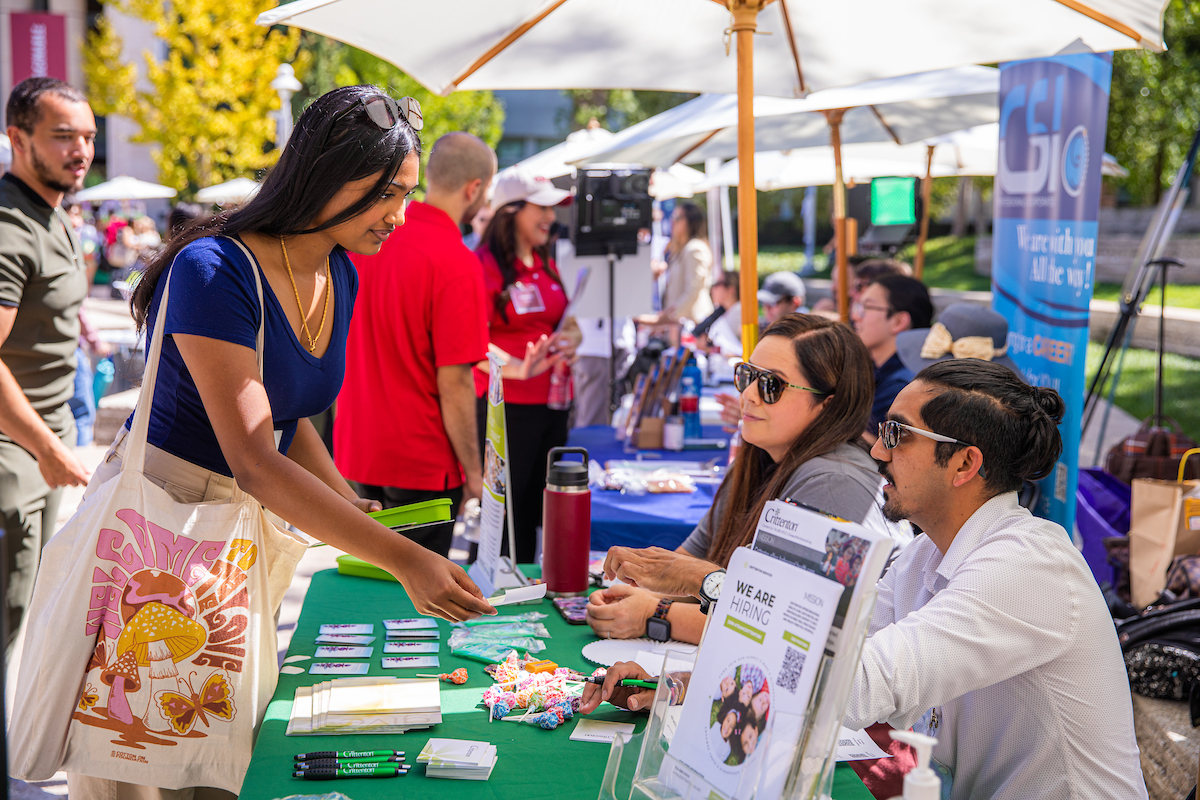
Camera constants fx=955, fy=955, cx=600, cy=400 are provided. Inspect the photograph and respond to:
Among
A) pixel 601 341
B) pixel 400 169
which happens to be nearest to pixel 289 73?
pixel 601 341

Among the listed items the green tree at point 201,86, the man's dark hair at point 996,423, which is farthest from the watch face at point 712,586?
the green tree at point 201,86

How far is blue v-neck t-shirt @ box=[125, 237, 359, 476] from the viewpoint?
1.60m

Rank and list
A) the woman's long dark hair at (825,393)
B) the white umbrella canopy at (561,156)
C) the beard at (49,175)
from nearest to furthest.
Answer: the woman's long dark hair at (825,393)
the beard at (49,175)
the white umbrella canopy at (561,156)

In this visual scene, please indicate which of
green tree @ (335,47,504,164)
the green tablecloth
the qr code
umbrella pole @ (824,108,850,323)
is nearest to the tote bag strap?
the green tablecloth

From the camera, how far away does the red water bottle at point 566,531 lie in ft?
7.25

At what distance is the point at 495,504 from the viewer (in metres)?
2.22

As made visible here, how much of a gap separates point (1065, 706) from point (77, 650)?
5.37 feet

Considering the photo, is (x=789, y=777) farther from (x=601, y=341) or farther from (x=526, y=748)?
(x=601, y=341)

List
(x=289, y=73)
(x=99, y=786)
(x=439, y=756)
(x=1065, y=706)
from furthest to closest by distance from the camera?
(x=289, y=73)
(x=99, y=786)
(x=1065, y=706)
(x=439, y=756)

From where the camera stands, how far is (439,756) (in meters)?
1.42

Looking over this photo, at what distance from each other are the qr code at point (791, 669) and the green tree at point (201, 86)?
74.2ft

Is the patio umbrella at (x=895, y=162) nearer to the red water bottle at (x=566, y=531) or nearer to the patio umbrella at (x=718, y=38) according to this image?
the patio umbrella at (x=718, y=38)

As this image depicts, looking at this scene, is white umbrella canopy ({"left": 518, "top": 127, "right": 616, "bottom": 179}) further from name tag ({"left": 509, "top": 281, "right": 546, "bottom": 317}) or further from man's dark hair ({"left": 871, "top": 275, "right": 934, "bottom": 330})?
man's dark hair ({"left": 871, "top": 275, "right": 934, "bottom": 330})

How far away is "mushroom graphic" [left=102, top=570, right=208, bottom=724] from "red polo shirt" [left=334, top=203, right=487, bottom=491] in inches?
62.2
